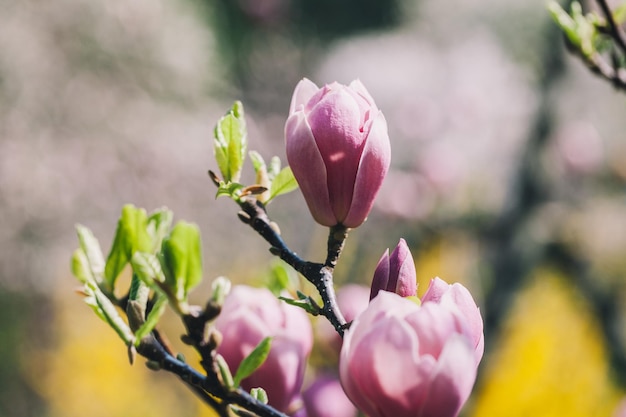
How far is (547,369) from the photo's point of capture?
2.07 metres

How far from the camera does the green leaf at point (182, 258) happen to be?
303mm

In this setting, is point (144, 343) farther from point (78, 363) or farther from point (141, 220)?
point (78, 363)

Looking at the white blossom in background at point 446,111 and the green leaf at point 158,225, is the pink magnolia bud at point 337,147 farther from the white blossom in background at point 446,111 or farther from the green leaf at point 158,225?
the white blossom in background at point 446,111

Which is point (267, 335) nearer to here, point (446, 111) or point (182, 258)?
point (182, 258)

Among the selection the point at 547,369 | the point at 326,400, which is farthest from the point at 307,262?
the point at 547,369

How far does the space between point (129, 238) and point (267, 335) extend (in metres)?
0.12

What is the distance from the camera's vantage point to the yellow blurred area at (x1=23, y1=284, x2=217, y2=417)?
7.95 feet

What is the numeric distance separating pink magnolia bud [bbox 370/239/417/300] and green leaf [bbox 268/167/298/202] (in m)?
0.08

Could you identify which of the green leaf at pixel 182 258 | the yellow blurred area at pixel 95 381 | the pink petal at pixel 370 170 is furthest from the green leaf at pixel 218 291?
the yellow blurred area at pixel 95 381

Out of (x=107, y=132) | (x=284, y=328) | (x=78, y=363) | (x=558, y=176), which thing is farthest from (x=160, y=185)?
(x=284, y=328)

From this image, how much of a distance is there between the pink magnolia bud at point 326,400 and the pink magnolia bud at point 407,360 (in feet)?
0.94

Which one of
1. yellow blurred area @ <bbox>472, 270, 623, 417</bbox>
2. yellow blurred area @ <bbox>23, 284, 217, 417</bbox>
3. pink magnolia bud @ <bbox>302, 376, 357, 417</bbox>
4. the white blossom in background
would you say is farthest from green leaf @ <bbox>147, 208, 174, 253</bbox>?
yellow blurred area @ <bbox>23, 284, 217, 417</bbox>

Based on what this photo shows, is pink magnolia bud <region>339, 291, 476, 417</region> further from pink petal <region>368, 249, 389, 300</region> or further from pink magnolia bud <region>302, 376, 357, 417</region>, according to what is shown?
pink magnolia bud <region>302, 376, 357, 417</region>

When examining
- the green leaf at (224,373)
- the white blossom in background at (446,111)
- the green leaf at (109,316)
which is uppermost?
the green leaf at (109,316)
